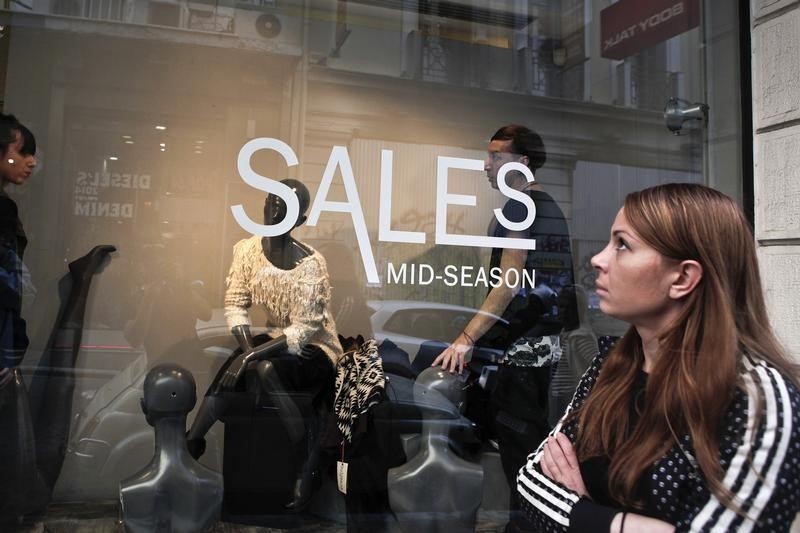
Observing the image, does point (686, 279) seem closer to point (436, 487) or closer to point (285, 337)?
point (436, 487)

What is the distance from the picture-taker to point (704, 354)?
1.14m

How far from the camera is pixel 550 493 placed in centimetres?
124

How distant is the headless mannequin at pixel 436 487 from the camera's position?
254 centimetres

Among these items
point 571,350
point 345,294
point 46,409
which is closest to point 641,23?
point 571,350

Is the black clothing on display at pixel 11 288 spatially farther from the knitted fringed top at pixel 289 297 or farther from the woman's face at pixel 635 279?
the woman's face at pixel 635 279

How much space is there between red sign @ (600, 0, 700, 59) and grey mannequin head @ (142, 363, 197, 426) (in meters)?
3.00

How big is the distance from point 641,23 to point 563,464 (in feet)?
10.3

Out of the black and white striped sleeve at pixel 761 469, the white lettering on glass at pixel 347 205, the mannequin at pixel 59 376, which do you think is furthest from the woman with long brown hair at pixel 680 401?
the mannequin at pixel 59 376

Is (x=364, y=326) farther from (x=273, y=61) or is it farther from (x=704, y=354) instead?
(x=704, y=354)

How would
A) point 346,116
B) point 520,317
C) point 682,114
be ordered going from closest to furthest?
point 520,317 → point 682,114 → point 346,116

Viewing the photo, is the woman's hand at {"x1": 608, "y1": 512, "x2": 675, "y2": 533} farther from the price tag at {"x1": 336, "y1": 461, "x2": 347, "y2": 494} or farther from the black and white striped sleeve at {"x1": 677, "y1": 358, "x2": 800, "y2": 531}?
the price tag at {"x1": 336, "y1": 461, "x2": 347, "y2": 494}

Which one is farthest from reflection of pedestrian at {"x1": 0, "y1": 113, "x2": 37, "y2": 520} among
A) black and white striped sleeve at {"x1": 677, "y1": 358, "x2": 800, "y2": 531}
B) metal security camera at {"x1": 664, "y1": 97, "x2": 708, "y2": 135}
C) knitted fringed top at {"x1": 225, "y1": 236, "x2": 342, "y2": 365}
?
metal security camera at {"x1": 664, "y1": 97, "x2": 708, "y2": 135}

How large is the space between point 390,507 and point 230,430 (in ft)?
2.67

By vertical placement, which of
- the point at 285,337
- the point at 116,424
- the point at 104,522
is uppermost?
the point at 285,337
